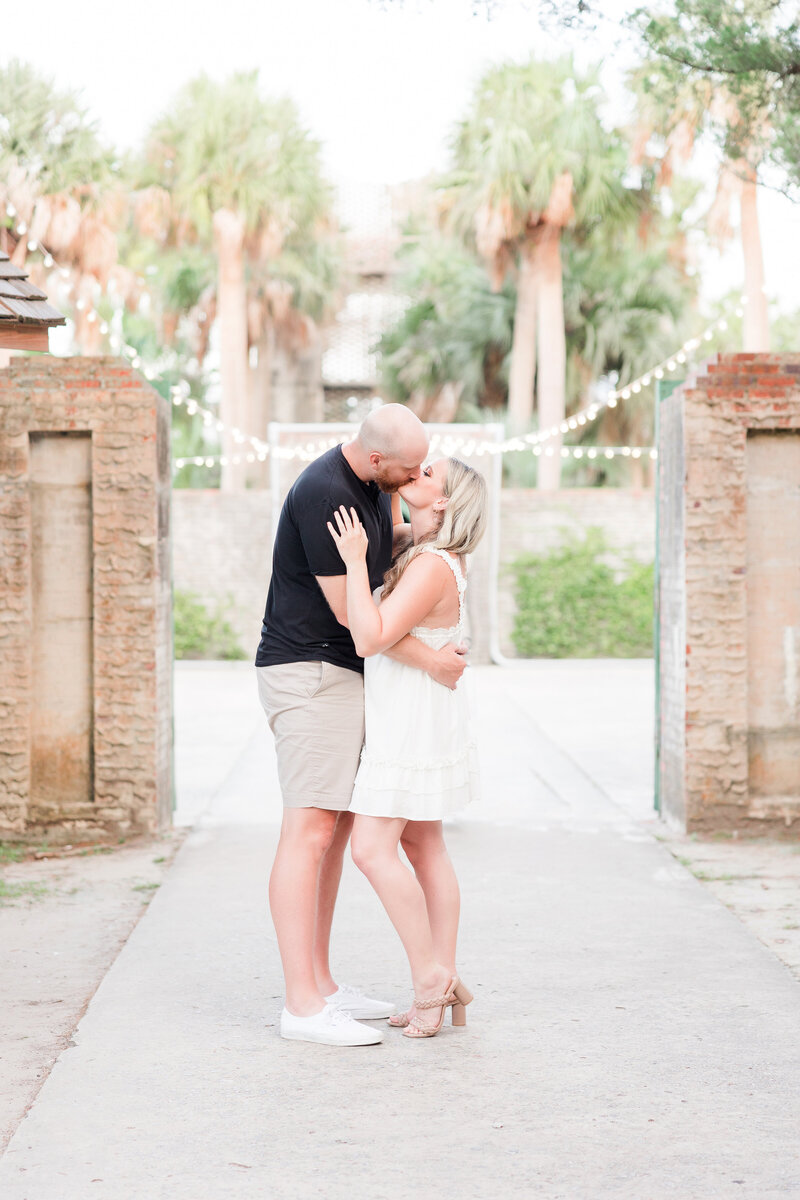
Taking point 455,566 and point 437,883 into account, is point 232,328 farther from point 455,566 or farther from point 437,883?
point 437,883

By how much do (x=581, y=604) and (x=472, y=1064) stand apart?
615 inches

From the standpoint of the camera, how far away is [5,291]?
4.64 m

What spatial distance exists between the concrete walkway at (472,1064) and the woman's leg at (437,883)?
262mm

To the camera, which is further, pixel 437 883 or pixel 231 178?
pixel 231 178

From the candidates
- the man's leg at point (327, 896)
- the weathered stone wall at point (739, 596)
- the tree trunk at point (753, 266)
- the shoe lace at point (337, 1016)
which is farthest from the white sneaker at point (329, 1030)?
the tree trunk at point (753, 266)

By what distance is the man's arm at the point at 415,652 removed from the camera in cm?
368

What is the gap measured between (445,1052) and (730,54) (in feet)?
17.5

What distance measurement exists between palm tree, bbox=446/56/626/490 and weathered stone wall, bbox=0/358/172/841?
14.8 m

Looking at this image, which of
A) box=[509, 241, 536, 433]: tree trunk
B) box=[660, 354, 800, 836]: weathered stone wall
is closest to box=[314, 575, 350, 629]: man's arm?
box=[660, 354, 800, 836]: weathered stone wall

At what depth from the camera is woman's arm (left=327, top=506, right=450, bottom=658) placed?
11.8 feet

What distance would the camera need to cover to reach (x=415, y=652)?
374 centimetres

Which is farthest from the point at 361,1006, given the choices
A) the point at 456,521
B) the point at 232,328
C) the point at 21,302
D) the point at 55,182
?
the point at 232,328

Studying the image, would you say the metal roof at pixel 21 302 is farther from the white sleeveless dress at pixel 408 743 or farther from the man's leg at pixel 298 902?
the man's leg at pixel 298 902

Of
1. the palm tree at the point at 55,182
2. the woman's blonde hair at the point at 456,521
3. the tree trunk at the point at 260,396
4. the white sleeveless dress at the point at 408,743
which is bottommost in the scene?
the white sleeveless dress at the point at 408,743
